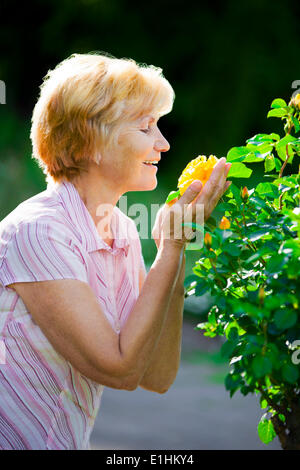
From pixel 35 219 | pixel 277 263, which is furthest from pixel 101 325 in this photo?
pixel 277 263

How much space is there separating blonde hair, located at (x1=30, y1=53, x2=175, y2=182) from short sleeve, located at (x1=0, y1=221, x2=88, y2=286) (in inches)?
10.2

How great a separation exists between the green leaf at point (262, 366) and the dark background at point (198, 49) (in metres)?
8.22

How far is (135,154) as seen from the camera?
66.9 inches

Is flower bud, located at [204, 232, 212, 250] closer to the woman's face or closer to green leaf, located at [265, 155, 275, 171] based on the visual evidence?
green leaf, located at [265, 155, 275, 171]

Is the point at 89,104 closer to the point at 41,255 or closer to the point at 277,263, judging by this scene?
the point at 41,255

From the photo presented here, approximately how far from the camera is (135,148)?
169cm

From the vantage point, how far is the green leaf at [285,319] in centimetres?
104

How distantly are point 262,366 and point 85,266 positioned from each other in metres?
0.67

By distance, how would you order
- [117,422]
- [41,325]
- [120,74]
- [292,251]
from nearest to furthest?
[292,251], [41,325], [120,74], [117,422]
